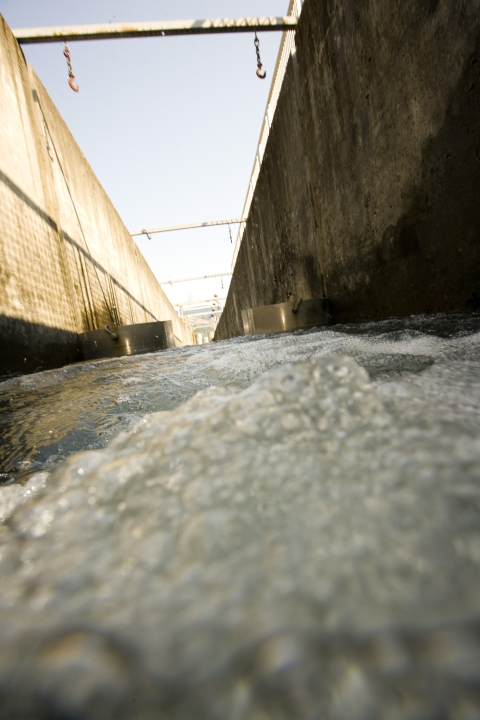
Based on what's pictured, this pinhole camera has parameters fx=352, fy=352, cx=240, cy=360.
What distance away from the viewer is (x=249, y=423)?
0.75m

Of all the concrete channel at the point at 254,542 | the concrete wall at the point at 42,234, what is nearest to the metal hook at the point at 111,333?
the concrete wall at the point at 42,234

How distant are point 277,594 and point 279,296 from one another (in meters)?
6.94

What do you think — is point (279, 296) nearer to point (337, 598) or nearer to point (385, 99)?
point (385, 99)

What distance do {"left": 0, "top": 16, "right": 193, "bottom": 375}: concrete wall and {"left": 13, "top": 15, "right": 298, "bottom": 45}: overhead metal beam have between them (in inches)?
14.0

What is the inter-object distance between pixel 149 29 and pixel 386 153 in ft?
12.5

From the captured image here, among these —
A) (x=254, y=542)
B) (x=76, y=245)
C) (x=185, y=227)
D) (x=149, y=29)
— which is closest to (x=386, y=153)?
(x=254, y=542)

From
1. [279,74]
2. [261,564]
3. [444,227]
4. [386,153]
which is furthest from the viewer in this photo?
[279,74]

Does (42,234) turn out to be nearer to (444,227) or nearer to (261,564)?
(444,227)

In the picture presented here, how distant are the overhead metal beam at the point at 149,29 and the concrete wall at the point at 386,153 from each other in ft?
1.45

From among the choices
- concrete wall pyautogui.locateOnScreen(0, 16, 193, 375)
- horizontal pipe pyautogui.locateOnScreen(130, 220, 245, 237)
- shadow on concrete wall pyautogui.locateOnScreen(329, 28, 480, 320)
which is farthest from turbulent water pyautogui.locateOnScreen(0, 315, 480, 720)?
horizontal pipe pyautogui.locateOnScreen(130, 220, 245, 237)

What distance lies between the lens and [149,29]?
14.9ft

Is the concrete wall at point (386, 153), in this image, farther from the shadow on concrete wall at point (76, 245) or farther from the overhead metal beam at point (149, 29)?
the shadow on concrete wall at point (76, 245)

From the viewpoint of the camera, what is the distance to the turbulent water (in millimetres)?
336

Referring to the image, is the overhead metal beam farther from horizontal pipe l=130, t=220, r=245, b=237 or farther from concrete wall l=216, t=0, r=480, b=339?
horizontal pipe l=130, t=220, r=245, b=237
